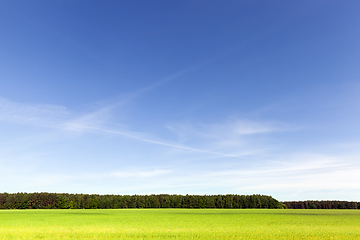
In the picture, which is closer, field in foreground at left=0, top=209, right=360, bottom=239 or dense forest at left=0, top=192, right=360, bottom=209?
field in foreground at left=0, top=209, right=360, bottom=239

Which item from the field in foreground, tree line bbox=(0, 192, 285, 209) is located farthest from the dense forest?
the field in foreground

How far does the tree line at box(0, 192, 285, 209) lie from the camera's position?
160m

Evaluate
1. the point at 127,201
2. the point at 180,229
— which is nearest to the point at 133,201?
the point at 127,201

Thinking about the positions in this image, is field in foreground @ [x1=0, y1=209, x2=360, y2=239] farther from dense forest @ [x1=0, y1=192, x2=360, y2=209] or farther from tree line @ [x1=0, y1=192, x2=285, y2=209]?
dense forest @ [x1=0, y1=192, x2=360, y2=209]

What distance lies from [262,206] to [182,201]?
52.9m

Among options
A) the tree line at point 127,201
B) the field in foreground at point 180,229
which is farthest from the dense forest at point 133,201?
the field in foreground at point 180,229

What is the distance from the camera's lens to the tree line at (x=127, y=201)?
159875 millimetres

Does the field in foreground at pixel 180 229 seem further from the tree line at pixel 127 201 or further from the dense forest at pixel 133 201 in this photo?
the dense forest at pixel 133 201

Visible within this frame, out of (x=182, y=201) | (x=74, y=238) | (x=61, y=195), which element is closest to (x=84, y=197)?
(x=61, y=195)

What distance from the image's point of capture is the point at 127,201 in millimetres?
175250

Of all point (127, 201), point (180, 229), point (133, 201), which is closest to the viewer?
point (180, 229)

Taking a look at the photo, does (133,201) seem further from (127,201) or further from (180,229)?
(180,229)

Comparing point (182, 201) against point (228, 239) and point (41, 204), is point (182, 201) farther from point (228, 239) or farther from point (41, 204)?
point (228, 239)

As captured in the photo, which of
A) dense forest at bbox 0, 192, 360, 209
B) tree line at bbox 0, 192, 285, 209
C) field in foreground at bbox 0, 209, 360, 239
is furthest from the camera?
dense forest at bbox 0, 192, 360, 209
